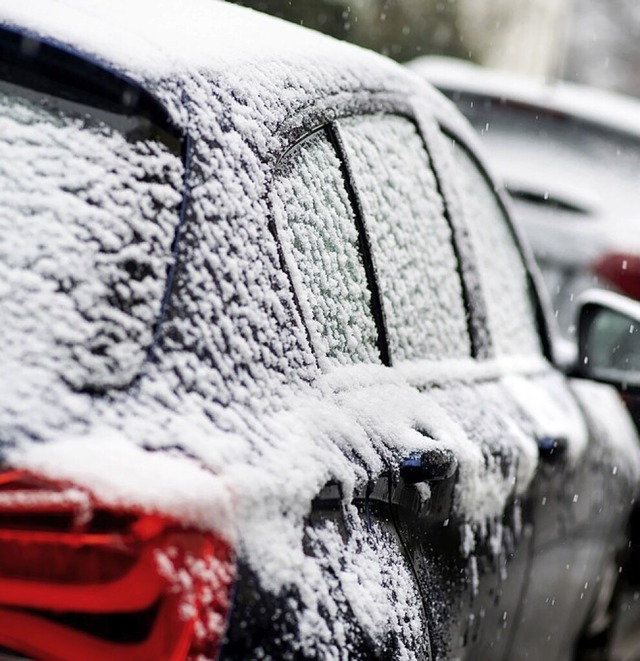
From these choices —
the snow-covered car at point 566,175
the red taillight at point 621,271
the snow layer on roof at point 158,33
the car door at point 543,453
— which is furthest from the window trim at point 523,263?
the red taillight at point 621,271

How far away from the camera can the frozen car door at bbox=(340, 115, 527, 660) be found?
7.48ft

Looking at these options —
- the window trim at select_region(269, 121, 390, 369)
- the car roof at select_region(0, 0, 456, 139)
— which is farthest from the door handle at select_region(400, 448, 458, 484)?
the car roof at select_region(0, 0, 456, 139)

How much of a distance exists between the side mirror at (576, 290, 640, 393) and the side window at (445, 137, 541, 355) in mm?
140

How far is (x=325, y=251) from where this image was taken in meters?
2.18

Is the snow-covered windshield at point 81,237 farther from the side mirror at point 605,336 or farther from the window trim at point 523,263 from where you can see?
the side mirror at point 605,336

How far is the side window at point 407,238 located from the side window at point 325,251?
0.32ft

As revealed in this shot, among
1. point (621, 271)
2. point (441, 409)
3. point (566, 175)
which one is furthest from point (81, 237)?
point (566, 175)

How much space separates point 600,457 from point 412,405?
64.2 inches

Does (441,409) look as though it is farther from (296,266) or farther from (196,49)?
(196,49)

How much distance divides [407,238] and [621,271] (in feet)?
11.8

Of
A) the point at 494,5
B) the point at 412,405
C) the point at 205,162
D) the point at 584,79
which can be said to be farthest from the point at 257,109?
the point at 584,79

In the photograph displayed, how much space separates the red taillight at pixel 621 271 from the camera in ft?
19.9

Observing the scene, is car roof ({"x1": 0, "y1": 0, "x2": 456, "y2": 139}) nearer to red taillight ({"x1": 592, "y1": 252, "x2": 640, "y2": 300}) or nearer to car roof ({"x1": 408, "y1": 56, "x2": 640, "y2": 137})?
red taillight ({"x1": 592, "y1": 252, "x2": 640, "y2": 300})

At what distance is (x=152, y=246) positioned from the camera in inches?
67.2
